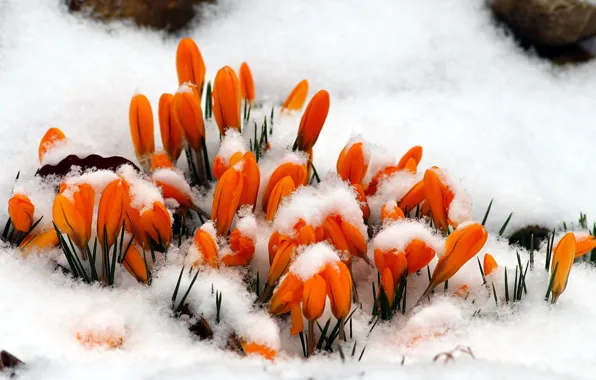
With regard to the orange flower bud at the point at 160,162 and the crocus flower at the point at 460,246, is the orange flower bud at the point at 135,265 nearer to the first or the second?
the orange flower bud at the point at 160,162

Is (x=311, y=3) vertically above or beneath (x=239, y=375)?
above

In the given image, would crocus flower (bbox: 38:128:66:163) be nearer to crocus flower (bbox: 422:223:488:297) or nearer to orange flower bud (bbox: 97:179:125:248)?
orange flower bud (bbox: 97:179:125:248)

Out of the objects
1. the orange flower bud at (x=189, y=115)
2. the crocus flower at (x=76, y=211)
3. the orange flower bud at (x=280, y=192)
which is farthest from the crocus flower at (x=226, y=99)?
the crocus flower at (x=76, y=211)

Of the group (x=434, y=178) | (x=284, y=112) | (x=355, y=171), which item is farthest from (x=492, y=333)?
(x=284, y=112)

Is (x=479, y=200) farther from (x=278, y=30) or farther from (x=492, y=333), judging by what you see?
(x=278, y=30)

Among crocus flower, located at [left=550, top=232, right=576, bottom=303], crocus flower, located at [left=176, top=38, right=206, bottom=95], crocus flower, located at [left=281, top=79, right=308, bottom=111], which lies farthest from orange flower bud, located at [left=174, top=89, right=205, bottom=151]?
crocus flower, located at [left=550, top=232, right=576, bottom=303]

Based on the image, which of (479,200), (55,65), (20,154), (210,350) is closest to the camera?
(210,350)
